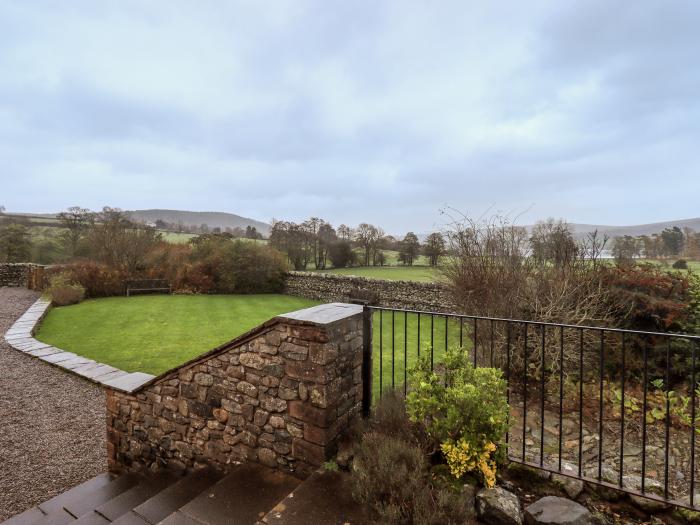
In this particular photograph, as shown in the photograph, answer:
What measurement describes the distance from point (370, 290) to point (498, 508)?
555 inches

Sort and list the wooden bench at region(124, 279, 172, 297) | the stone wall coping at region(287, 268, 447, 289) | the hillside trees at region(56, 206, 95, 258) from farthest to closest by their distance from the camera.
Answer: the hillside trees at region(56, 206, 95, 258)
the wooden bench at region(124, 279, 172, 297)
the stone wall coping at region(287, 268, 447, 289)

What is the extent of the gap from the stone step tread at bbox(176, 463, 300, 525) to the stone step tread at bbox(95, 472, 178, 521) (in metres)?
1.15

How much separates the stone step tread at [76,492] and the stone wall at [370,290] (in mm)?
9361

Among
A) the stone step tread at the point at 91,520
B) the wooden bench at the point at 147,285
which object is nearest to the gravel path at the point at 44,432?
the stone step tread at the point at 91,520

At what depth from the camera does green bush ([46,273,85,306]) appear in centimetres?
→ 1403

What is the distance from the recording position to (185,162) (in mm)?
37344

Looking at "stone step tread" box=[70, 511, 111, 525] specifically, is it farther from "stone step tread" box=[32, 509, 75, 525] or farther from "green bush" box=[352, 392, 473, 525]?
"green bush" box=[352, 392, 473, 525]

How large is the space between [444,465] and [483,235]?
612 cm

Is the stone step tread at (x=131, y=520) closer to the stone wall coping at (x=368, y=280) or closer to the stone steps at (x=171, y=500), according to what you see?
the stone steps at (x=171, y=500)

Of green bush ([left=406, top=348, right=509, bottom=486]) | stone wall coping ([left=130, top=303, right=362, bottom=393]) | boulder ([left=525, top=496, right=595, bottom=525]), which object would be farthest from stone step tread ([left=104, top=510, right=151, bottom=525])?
boulder ([left=525, top=496, right=595, bottom=525])

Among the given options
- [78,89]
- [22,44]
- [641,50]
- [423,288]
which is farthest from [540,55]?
[78,89]

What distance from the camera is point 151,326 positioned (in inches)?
435

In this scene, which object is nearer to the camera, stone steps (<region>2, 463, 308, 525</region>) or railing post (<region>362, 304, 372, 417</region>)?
stone steps (<region>2, 463, 308, 525</region>)

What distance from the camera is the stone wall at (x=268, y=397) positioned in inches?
116
